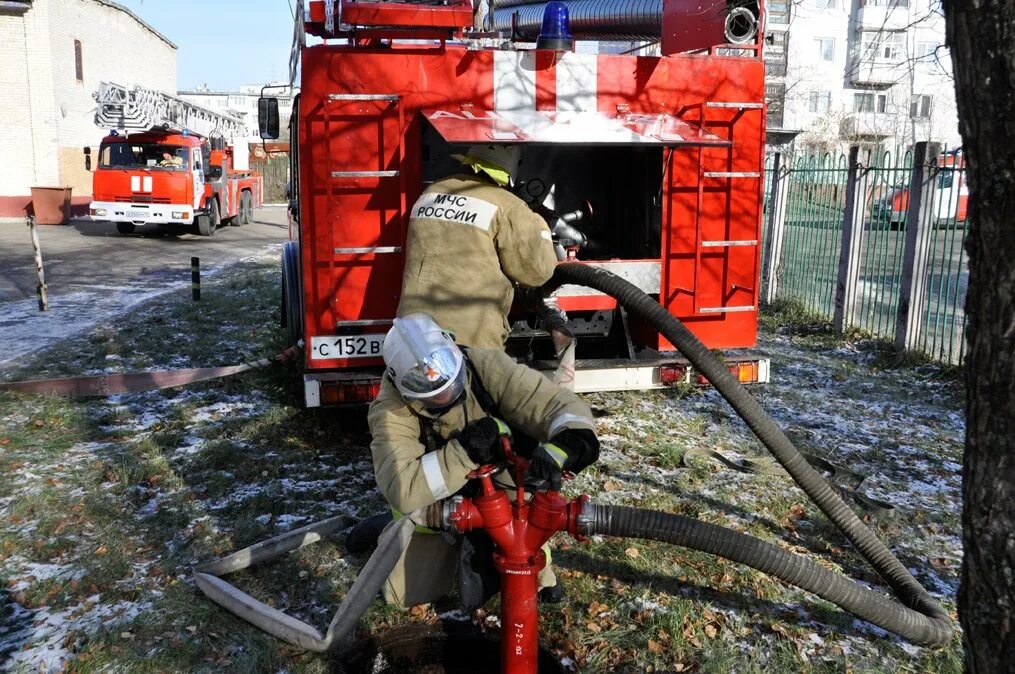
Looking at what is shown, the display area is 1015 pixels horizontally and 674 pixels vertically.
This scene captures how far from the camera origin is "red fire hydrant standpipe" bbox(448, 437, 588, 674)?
237 cm

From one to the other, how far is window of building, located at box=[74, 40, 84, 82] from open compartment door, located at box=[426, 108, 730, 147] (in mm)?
27677

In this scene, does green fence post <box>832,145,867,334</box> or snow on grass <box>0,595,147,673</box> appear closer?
snow on grass <box>0,595,147,673</box>

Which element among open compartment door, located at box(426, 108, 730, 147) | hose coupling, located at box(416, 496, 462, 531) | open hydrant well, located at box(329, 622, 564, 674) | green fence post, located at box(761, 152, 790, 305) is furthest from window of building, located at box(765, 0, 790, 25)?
open hydrant well, located at box(329, 622, 564, 674)

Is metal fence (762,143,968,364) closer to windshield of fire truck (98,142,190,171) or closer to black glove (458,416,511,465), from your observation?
black glove (458,416,511,465)

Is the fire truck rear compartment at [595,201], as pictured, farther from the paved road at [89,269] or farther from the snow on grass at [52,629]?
the paved road at [89,269]

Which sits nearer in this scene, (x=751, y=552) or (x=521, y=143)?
(x=751, y=552)

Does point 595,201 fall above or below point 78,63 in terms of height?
below

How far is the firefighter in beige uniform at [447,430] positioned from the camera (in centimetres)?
264

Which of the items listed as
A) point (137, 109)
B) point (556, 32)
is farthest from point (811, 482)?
point (137, 109)

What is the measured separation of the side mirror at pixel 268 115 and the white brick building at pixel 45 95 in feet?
74.8

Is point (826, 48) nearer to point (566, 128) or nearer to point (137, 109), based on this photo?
point (137, 109)

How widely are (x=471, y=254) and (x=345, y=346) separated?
1.01m

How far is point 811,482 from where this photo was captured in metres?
3.47

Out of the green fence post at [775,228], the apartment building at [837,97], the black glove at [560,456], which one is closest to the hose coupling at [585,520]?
the black glove at [560,456]
